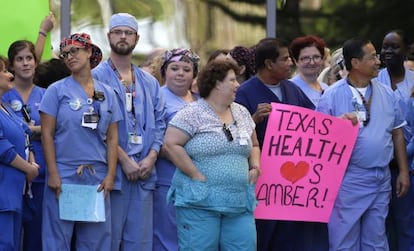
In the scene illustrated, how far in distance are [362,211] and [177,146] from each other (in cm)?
170

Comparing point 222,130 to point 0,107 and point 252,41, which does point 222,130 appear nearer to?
point 0,107

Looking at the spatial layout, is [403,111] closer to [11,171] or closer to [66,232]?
[66,232]

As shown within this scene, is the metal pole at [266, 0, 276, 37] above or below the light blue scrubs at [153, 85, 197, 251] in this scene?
above

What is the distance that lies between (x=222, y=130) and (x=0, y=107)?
162 centimetres

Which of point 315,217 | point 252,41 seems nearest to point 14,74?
point 315,217

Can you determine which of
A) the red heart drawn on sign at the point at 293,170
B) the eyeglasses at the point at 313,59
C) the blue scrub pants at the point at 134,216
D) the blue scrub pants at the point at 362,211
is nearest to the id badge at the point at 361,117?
the blue scrub pants at the point at 362,211

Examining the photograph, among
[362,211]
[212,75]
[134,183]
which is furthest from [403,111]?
[134,183]

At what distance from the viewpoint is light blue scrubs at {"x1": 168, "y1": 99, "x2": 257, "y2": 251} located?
282 inches

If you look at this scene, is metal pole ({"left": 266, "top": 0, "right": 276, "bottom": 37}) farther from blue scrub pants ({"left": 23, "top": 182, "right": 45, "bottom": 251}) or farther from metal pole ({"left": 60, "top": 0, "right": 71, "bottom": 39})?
blue scrub pants ({"left": 23, "top": 182, "right": 45, "bottom": 251})

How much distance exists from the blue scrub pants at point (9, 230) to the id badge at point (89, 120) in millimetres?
807

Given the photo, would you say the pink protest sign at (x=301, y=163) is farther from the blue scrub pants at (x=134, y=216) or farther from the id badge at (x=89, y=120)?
the id badge at (x=89, y=120)

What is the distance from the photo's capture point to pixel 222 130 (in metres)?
7.26

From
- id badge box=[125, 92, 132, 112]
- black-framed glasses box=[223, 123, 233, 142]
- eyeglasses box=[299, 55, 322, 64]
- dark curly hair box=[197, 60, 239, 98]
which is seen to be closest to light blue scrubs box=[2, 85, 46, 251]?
id badge box=[125, 92, 132, 112]

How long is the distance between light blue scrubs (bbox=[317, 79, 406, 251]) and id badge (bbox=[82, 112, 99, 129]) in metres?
1.96
